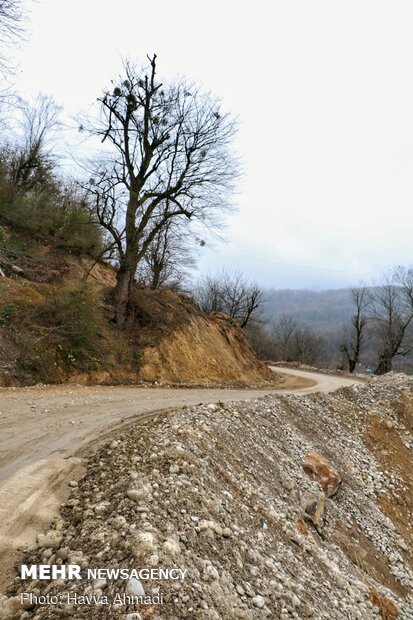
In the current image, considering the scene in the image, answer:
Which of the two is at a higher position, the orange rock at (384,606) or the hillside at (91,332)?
the hillside at (91,332)

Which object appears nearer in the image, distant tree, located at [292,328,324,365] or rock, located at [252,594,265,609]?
rock, located at [252,594,265,609]

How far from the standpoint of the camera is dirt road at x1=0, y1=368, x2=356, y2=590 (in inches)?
139

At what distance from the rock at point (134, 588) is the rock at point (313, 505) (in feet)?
14.8

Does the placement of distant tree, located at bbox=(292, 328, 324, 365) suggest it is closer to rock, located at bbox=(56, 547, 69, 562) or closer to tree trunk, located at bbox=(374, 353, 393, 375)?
tree trunk, located at bbox=(374, 353, 393, 375)

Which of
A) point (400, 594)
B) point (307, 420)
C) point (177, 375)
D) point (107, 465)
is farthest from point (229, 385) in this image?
point (107, 465)

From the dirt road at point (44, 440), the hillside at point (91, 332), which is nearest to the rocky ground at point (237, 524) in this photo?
the dirt road at point (44, 440)

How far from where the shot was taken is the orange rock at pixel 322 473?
7965mm

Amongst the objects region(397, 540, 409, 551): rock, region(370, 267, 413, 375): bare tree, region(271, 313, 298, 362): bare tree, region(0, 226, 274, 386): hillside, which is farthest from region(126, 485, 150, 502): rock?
region(271, 313, 298, 362): bare tree

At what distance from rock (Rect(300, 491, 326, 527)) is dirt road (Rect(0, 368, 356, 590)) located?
3.41 meters

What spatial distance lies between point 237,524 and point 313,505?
294 centimetres

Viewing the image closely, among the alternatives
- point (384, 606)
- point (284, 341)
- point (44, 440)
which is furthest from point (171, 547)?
point (284, 341)

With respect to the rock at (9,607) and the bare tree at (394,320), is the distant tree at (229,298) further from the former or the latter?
the rock at (9,607)

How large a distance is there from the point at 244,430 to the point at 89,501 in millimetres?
4541

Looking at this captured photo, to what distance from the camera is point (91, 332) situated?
13156mm
